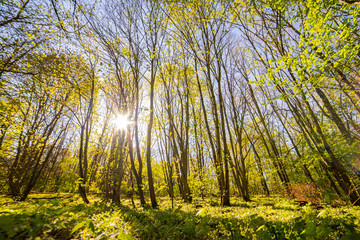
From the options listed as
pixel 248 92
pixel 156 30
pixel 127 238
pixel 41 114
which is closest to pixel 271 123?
pixel 248 92

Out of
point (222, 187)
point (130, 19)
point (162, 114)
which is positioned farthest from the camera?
point (162, 114)

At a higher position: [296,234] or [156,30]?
[156,30]

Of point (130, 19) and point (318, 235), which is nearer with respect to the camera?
point (318, 235)

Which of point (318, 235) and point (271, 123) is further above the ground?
point (271, 123)

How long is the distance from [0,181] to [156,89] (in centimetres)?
1182

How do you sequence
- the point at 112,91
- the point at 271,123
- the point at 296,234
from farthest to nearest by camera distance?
the point at 271,123 → the point at 112,91 → the point at 296,234

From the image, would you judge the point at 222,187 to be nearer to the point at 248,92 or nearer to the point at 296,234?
the point at 296,234

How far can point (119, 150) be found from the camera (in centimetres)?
779

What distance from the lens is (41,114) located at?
33.4 feet

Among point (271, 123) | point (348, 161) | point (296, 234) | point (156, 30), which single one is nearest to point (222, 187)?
point (296, 234)

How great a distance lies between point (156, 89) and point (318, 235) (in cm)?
1175

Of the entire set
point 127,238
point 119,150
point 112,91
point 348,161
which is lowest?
point 127,238

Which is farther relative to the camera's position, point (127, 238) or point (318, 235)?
point (318, 235)

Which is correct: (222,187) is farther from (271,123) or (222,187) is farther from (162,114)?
(271,123)
